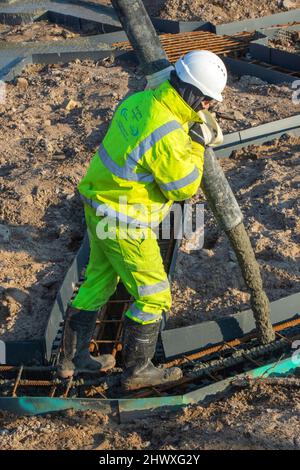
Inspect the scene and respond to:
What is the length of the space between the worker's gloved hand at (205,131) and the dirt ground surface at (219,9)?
974 cm

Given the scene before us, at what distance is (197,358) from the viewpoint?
602 cm

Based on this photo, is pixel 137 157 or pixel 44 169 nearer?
pixel 137 157

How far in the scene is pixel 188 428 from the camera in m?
5.10

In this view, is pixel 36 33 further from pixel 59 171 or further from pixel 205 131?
pixel 205 131

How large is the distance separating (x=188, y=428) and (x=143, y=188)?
144 cm

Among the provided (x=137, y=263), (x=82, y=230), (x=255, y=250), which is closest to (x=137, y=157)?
(x=137, y=263)

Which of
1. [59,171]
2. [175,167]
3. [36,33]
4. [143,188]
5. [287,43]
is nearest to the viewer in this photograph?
[175,167]

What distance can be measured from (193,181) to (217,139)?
50 centimetres

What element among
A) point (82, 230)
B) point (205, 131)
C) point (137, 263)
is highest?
point (205, 131)

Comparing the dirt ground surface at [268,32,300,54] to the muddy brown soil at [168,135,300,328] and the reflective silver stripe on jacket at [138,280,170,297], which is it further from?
the reflective silver stripe on jacket at [138,280,170,297]

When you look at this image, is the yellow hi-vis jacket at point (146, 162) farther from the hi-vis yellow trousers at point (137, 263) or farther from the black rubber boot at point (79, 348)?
the black rubber boot at point (79, 348)

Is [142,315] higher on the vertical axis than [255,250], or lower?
higher

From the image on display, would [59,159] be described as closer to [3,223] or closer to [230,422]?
[3,223]

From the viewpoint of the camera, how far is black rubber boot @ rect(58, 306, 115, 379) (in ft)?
18.5
